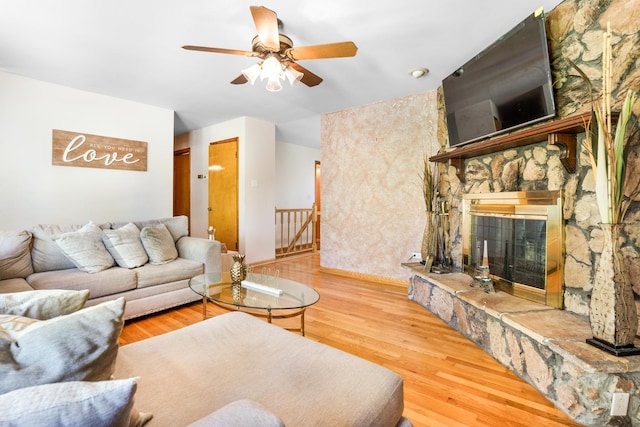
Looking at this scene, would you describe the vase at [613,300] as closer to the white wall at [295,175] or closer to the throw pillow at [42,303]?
the throw pillow at [42,303]

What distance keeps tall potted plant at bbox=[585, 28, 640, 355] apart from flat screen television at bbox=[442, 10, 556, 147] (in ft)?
2.09

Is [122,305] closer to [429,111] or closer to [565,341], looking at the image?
[565,341]

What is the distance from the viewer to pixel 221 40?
246 cm

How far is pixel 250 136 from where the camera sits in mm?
4801

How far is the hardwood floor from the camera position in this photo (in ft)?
5.04

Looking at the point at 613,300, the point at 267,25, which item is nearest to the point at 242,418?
the point at 613,300

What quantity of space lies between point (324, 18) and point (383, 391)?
7.61 ft

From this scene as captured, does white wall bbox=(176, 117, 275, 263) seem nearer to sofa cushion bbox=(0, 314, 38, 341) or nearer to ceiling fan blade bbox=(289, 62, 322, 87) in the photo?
ceiling fan blade bbox=(289, 62, 322, 87)

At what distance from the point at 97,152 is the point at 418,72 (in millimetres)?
3876

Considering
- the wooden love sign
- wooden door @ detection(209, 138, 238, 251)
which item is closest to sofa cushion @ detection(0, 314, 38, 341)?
the wooden love sign

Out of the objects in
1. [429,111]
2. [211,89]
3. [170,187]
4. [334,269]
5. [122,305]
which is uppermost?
[211,89]

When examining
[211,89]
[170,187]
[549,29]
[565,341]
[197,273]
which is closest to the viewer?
[565,341]

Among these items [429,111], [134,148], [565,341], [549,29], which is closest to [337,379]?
[565,341]

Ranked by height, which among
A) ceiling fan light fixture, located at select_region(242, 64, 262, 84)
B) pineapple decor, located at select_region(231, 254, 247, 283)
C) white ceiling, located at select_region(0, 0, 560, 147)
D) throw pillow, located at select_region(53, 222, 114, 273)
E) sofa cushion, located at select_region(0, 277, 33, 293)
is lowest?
sofa cushion, located at select_region(0, 277, 33, 293)
